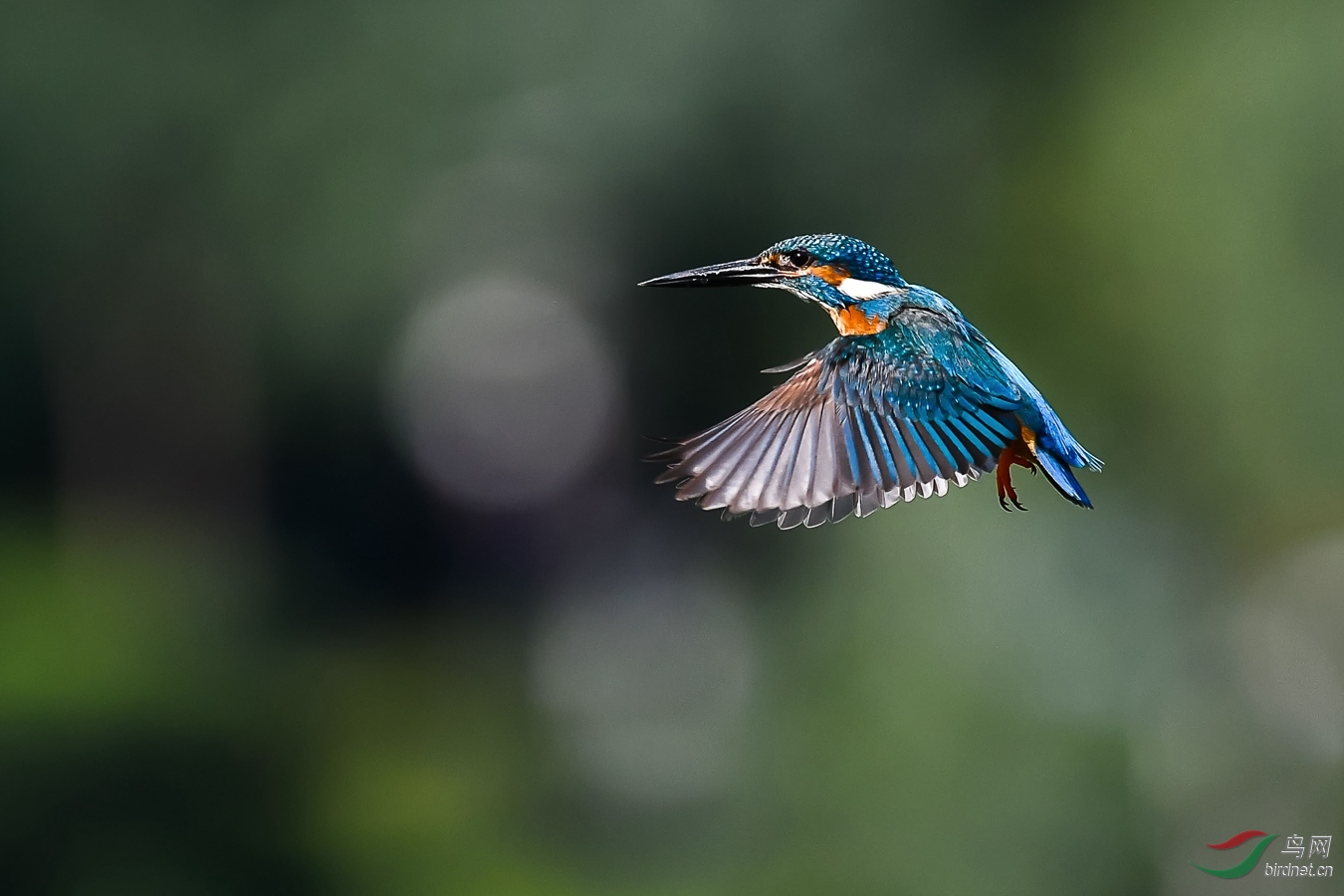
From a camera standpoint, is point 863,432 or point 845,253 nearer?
point 863,432

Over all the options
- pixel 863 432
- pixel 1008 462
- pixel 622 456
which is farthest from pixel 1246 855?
pixel 622 456

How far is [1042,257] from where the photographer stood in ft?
22.7

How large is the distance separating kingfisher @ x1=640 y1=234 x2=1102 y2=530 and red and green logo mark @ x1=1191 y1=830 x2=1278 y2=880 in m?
4.03

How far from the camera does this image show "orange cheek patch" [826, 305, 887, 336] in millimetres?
1374

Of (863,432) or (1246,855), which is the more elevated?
(863,432)

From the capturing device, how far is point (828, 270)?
4.53ft

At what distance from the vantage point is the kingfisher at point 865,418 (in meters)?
1.18

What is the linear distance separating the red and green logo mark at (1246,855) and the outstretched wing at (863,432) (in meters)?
4.11

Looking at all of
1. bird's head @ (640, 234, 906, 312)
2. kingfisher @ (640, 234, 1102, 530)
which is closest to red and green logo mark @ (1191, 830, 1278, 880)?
kingfisher @ (640, 234, 1102, 530)

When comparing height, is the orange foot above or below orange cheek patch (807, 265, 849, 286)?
below

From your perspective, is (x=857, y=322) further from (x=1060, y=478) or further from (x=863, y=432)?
(x=1060, y=478)

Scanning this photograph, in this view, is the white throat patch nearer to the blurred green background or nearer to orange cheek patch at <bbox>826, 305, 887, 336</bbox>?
orange cheek patch at <bbox>826, 305, 887, 336</bbox>

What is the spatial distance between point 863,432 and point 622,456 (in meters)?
9.49

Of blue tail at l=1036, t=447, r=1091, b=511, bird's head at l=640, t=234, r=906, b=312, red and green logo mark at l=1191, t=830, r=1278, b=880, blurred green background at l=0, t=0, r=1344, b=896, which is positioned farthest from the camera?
blurred green background at l=0, t=0, r=1344, b=896
